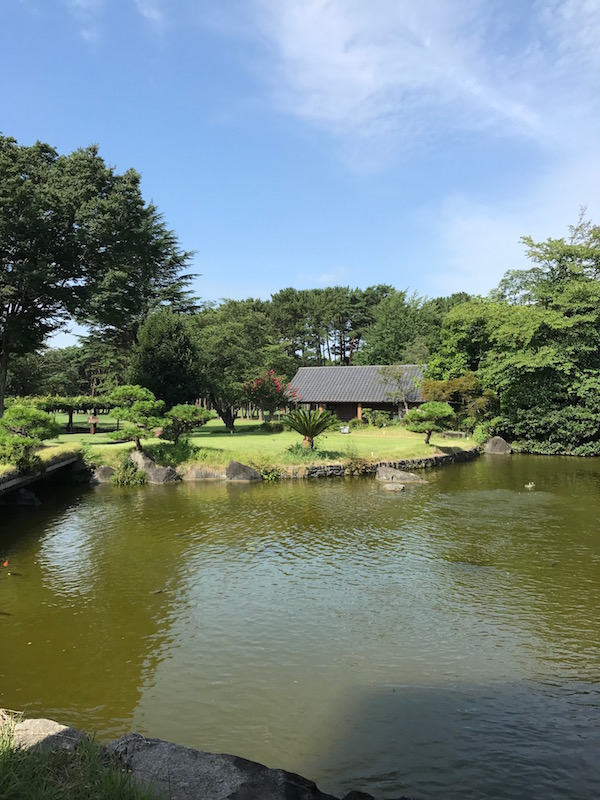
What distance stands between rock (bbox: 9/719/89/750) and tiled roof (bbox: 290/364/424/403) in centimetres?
3141

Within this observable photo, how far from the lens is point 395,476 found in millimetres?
18844

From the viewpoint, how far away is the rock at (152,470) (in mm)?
18656

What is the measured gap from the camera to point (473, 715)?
5.03 m

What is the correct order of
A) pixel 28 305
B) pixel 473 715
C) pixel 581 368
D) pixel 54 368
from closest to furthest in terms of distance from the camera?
pixel 473 715 < pixel 28 305 < pixel 581 368 < pixel 54 368

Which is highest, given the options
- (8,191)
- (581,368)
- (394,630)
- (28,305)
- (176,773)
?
(8,191)

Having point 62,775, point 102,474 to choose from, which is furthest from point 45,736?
point 102,474

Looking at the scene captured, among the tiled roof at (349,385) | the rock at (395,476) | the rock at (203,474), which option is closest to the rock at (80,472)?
the rock at (203,474)

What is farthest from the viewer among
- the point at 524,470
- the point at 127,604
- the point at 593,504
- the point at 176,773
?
the point at 524,470

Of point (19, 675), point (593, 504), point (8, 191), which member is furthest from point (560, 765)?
point (8, 191)

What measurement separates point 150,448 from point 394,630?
15.4 meters

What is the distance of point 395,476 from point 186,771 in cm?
1610

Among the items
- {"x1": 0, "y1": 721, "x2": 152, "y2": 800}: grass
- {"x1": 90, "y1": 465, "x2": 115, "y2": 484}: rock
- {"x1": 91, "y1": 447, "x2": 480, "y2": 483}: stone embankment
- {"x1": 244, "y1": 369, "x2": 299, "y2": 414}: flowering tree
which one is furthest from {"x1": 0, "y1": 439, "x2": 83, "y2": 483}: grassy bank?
{"x1": 244, "y1": 369, "x2": 299, "y2": 414}: flowering tree

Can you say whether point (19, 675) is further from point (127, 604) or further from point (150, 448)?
point (150, 448)

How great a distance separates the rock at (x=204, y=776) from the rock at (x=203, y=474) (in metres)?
15.7
